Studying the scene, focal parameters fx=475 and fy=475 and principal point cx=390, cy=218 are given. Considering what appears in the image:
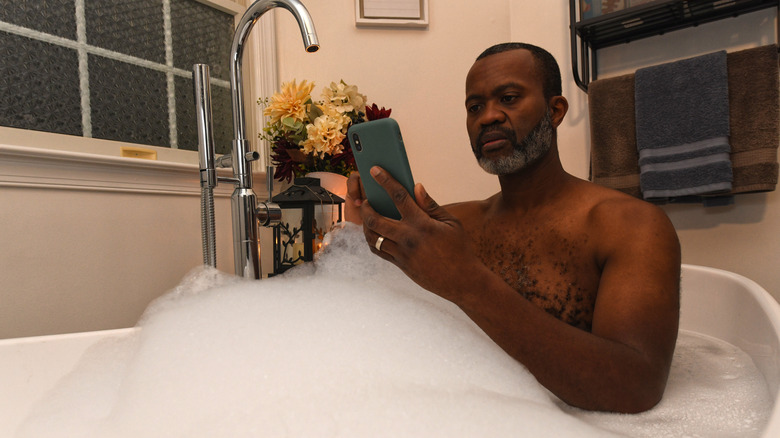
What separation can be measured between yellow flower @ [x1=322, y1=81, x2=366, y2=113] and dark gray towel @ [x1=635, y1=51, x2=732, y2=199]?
31.4 inches

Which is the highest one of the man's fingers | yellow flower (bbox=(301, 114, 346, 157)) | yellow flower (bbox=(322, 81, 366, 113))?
yellow flower (bbox=(322, 81, 366, 113))

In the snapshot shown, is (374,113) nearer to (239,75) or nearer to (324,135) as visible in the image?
(324,135)

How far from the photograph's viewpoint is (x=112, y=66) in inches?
46.9

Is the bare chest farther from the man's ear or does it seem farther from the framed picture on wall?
the framed picture on wall

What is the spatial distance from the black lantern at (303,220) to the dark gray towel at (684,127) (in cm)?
84

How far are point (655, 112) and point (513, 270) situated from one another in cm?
72

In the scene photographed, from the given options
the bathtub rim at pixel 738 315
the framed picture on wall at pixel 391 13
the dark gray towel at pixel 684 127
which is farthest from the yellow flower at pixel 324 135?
the bathtub rim at pixel 738 315

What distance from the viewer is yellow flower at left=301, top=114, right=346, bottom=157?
1354mm

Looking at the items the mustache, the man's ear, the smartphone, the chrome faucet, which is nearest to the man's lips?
the mustache

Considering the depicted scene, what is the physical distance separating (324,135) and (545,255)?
745 mm

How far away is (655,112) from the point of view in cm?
128

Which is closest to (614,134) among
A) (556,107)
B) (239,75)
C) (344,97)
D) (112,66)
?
(556,107)

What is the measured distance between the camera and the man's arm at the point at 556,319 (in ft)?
1.94

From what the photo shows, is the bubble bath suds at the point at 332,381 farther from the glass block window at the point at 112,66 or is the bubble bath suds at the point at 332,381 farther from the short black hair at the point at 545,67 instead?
the glass block window at the point at 112,66
